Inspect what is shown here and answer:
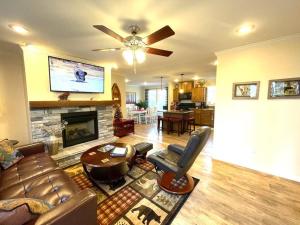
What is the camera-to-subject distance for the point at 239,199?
2010mm

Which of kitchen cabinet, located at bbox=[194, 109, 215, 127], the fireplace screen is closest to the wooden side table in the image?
the fireplace screen

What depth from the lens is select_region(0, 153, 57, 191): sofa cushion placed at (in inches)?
67.5

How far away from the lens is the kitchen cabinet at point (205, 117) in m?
6.70

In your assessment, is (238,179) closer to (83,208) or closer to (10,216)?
(83,208)

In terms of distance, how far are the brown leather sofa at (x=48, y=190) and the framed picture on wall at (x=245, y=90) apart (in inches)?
117

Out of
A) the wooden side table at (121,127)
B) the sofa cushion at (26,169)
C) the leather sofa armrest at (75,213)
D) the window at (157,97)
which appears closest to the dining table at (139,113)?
the wooden side table at (121,127)

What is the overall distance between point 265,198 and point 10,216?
276 centimetres

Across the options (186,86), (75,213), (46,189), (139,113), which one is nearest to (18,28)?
(46,189)

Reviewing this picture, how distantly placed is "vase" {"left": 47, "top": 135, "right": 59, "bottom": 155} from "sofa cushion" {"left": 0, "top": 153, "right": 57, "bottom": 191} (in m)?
0.55

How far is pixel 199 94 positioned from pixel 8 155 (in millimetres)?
6774

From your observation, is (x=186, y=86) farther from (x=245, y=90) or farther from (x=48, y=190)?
(x=48, y=190)

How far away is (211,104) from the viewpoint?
7.46m

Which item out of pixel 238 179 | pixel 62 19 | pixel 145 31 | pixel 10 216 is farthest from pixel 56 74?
pixel 238 179

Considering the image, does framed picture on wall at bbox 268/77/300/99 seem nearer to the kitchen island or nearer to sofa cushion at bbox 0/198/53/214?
the kitchen island
